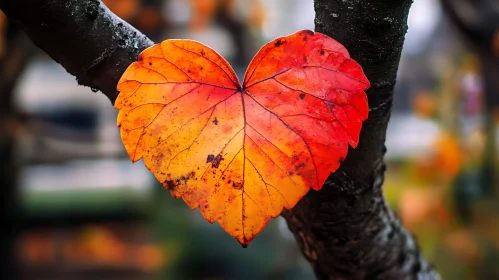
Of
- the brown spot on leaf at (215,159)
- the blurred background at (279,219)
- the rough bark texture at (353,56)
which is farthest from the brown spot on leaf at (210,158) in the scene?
the blurred background at (279,219)

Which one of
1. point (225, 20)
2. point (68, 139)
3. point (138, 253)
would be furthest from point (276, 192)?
point (138, 253)

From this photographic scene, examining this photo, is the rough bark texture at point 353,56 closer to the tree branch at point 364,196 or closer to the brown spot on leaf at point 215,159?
the tree branch at point 364,196

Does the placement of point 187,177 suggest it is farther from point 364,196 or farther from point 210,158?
point 364,196

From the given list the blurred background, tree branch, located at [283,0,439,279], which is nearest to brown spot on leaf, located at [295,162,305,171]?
tree branch, located at [283,0,439,279]

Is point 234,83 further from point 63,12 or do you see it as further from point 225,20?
point 225,20

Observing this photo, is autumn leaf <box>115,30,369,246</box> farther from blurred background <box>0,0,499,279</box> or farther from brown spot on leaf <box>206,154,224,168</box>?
blurred background <box>0,0,499,279</box>

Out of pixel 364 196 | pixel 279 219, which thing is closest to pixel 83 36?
pixel 364 196

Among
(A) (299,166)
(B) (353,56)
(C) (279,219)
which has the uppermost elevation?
(C) (279,219)
